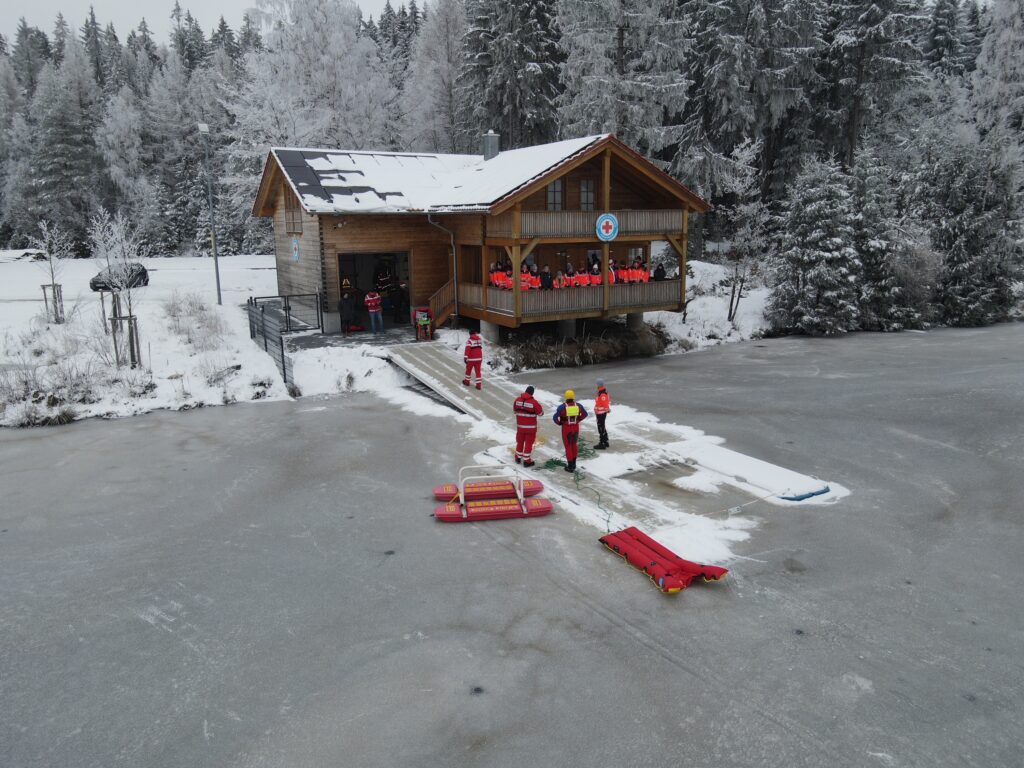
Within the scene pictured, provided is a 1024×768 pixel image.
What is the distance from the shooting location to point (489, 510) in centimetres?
1070

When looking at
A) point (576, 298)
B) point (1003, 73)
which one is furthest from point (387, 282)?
point (1003, 73)

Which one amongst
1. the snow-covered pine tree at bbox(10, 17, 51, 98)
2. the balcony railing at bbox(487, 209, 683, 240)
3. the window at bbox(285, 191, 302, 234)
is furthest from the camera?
the snow-covered pine tree at bbox(10, 17, 51, 98)

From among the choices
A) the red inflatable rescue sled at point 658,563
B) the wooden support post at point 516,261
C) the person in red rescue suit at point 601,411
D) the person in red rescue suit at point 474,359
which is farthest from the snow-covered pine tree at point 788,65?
the red inflatable rescue sled at point 658,563

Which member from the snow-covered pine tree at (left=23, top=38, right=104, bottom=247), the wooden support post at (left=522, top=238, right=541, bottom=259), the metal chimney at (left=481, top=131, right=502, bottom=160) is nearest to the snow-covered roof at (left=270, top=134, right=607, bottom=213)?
the metal chimney at (left=481, top=131, right=502, bottom=160)

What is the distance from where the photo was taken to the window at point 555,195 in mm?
23594

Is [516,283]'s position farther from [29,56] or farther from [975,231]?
[29,56]

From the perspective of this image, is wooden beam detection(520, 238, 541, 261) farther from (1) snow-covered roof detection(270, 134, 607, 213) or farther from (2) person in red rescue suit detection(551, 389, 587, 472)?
(2) person in red rescue suit detection(551, 389, 587, 472)

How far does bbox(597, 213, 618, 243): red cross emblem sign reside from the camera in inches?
867

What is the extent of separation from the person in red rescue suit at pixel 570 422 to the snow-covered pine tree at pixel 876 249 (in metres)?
22.5

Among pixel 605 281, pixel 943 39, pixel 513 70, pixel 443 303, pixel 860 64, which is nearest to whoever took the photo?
pixel 605 281

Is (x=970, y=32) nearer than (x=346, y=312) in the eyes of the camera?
No

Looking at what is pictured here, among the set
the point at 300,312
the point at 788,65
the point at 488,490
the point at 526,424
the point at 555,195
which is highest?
the point at 788,65

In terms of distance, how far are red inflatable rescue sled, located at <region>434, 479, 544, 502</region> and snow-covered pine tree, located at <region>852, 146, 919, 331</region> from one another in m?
23.8

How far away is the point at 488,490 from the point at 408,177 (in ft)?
58.9
